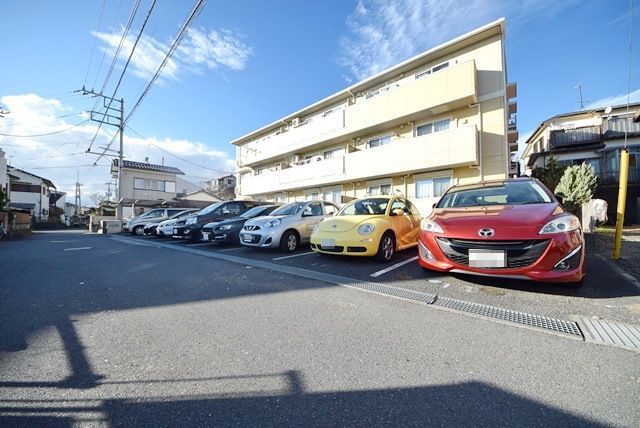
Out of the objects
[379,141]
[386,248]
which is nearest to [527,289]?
[386,248]

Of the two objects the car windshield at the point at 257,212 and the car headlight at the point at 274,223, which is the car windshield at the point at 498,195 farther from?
the car windshield at the point at 257,212

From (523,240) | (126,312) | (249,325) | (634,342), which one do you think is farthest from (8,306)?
(634,342)

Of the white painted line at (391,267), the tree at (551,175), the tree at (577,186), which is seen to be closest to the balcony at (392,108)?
the tree at (577,186)

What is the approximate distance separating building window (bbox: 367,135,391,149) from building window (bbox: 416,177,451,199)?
262 cm

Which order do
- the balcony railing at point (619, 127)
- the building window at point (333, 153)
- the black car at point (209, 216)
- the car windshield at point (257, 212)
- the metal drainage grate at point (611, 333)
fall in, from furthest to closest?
the balcony railing at point (619, 127)
the building window at point (333, 153)
the black car at point (209, 216)
the car windshield at point (257, 212)
the metal drainage grate at point (611, 333)

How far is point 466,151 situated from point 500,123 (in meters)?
1.76

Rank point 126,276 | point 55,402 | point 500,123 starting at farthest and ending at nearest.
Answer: point 500,123 → point 126,276 → point 55,402

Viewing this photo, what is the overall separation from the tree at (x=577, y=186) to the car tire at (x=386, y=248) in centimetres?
1071

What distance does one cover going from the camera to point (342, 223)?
17.4ft

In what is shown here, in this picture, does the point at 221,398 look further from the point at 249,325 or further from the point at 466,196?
the point at 466,196

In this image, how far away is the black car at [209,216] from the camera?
29.8 ft

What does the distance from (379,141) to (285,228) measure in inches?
346

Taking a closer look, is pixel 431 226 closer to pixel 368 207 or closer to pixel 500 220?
pixel 500 220

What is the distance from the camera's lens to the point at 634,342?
82.1 inches
